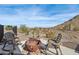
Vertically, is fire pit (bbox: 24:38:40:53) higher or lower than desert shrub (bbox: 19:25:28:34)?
lower

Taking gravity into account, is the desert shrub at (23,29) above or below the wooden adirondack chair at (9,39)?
above

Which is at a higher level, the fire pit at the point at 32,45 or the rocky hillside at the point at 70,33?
the rocky hillside at the point at 70,33

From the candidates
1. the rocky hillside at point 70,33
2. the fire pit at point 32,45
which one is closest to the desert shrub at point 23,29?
the fire pit at point 32,45

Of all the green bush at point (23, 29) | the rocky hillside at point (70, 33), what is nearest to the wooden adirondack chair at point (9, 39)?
the green bush at point (23, 29)

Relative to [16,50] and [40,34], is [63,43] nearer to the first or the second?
[40,34]

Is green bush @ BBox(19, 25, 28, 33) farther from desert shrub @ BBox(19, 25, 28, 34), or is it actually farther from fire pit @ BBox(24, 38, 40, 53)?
fire pit @ BBox(24, 38, 40, 53)

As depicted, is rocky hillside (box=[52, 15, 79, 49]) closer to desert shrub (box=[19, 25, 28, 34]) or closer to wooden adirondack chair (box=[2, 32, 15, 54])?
desert shrub (box=[19, 25, 28, 34])

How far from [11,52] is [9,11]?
1.37 ft

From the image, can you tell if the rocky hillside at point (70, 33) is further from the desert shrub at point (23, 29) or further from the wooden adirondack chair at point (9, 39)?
the wooden adirondack chair at point (9, 39)

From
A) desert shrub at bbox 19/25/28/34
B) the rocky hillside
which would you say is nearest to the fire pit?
desert shrub at bbox 19/25/28/34

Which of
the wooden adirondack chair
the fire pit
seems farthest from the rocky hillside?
the wooden adirondack chair

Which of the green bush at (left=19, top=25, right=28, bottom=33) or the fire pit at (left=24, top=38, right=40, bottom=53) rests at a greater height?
the green bush at (left=19, top=25, right=28, bottom=33)

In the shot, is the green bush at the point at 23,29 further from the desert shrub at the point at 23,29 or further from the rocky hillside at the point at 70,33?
the rocky hillside at the point at 70,33
